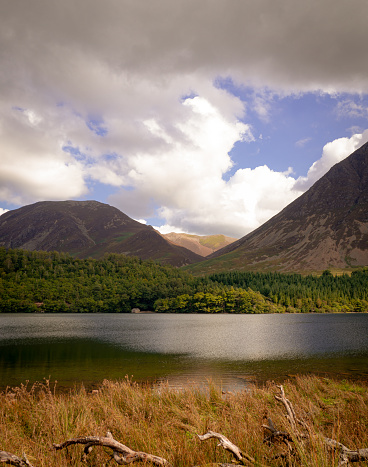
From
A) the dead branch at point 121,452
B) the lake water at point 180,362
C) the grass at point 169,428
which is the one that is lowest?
the lake water at point 180,362

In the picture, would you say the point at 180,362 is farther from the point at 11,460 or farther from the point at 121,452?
the point at 11,460

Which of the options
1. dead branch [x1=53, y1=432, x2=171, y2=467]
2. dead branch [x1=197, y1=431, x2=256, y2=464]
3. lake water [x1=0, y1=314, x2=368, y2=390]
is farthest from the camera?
lake water [x1=0, y1=314, x2=368, y2=390]

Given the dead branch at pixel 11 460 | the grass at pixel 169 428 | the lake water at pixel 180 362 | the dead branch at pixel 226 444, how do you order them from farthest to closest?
the lake water at pixel 180 362 → the grass at pixel 169 428 → the dead branch at pixel 226 444 → the dead branch at pixel 11 460

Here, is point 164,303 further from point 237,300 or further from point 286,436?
point 286,436

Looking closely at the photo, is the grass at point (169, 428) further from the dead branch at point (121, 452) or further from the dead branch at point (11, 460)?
the dead branch at point (121, 452)

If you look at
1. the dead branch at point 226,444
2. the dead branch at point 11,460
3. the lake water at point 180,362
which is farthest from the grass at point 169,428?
the lake water at point 180,362

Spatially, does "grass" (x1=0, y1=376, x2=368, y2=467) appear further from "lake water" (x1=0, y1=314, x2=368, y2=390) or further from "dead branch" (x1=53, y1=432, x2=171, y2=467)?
"lake water" (x1=0, y1=314, x2=368, y2=390)

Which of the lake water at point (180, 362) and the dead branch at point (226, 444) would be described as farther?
the lake water at point (180, 362)

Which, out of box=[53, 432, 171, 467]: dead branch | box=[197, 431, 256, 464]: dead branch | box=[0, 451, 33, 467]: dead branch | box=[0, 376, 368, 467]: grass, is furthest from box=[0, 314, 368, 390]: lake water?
box=[0, 451, 33, 467]: dead branch

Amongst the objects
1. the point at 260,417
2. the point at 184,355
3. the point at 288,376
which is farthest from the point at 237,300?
the point at 260,417

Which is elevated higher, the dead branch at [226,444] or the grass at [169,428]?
the dead branch at [226,444]

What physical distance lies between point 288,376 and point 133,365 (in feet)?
57.9

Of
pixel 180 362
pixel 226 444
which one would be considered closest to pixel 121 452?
pixel 226 444

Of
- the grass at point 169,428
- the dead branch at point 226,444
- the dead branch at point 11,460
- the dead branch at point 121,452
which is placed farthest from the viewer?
the grass at point 169,428
